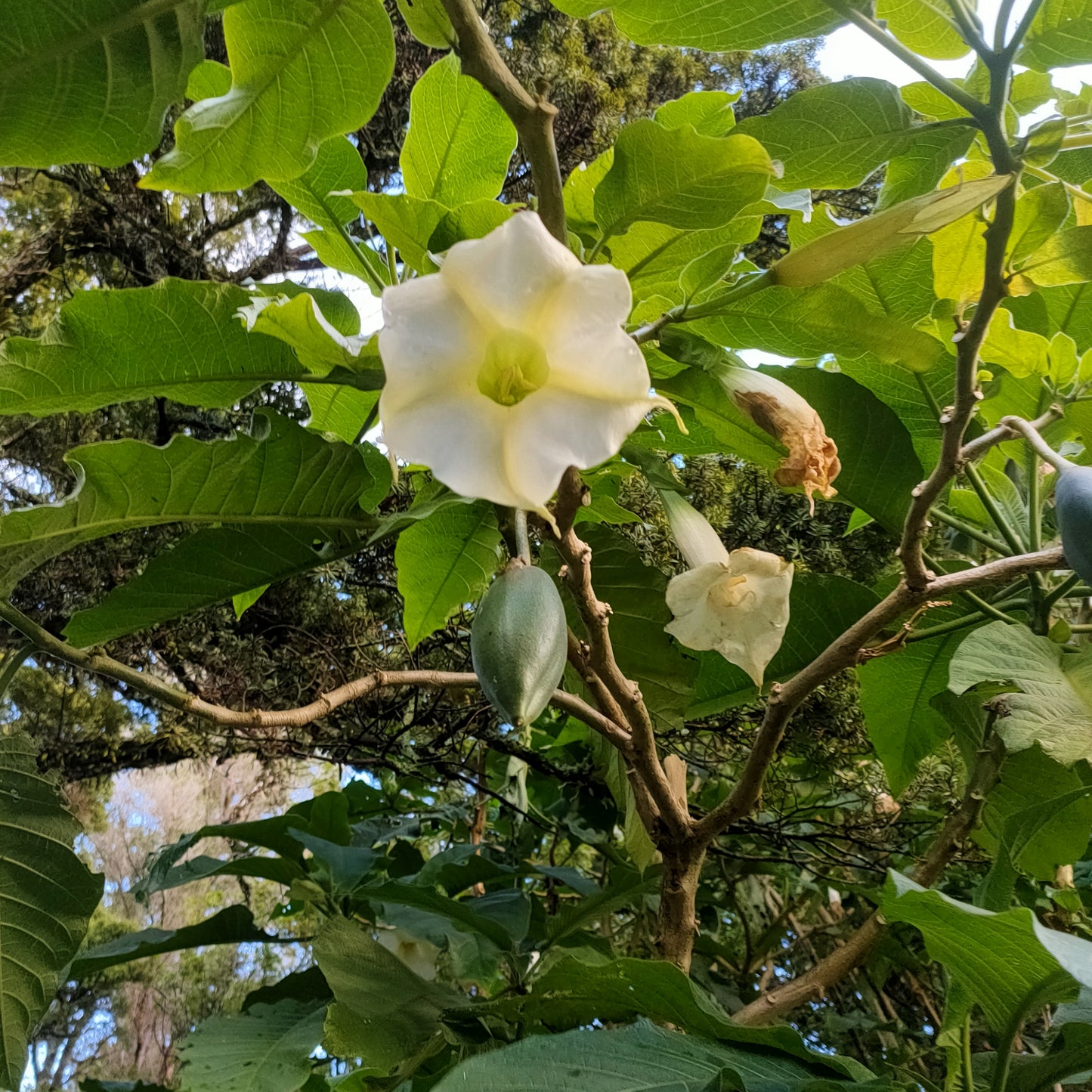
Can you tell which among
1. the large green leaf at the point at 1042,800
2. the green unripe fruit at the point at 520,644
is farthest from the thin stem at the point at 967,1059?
the green unripe fruit at the point at 520,644

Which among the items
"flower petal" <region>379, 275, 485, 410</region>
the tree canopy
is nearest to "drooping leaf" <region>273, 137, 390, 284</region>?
the tree canopy

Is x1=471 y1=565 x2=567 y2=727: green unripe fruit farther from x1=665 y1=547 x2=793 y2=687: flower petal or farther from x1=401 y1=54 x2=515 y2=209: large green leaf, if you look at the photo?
x1=401 y1=54 x2=515 y2=209: large green leaf

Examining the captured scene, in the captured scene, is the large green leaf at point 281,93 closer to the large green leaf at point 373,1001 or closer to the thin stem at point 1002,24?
the thin stem at point 1002,24

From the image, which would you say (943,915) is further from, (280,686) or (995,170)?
(280,686)

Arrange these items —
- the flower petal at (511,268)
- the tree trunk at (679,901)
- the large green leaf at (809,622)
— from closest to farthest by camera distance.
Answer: the flower petal at (511,268)
the tree trunk at (679,901)
the large green leaf at (809,622)

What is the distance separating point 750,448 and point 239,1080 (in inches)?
20.8

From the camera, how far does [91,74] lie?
396 mm

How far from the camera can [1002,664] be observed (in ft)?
1.69

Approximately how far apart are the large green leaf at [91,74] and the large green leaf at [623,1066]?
1.54 ft

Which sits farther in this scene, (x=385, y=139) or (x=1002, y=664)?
(x=385, y=139)

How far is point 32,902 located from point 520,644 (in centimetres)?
41

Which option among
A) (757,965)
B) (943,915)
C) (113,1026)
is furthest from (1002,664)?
(113,1026)

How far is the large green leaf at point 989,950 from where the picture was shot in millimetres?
388

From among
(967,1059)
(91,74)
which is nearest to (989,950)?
(967,1059)
